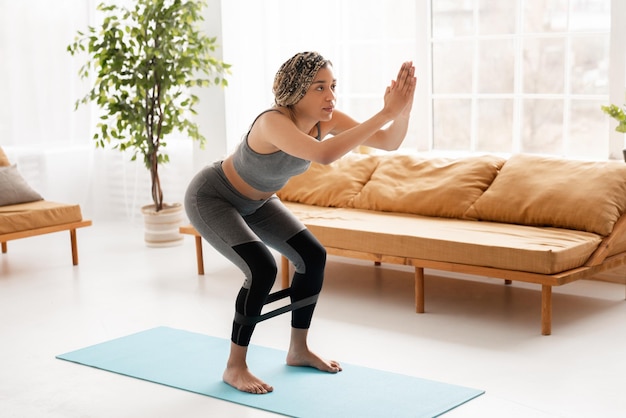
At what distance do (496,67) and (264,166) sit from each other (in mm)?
2785

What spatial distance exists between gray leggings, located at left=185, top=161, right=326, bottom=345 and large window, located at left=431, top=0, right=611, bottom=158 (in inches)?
98.5

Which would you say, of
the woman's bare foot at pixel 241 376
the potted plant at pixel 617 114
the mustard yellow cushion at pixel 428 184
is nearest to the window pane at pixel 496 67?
the mustard yellow cushion at pixel 428 184

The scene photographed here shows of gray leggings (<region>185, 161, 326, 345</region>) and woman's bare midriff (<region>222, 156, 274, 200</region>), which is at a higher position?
woman's bare midriff (<region>222, 156, 274, 200</region>)

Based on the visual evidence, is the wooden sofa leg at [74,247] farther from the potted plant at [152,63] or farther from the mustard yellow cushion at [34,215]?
the potted plant at [152,63]

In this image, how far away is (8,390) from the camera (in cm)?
356

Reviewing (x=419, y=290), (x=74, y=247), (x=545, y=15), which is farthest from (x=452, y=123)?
(x=74, y=247)

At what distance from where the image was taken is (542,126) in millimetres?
5566

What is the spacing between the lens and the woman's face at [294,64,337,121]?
3.32m

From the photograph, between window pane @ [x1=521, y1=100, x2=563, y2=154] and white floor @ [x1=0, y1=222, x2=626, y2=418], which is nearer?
white floor @ [x1=0, y1=222, x2=626, y2=418]

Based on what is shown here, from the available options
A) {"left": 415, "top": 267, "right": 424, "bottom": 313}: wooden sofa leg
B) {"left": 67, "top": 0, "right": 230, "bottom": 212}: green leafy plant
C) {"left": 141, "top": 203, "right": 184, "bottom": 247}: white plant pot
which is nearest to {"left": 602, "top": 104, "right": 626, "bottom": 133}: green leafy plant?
{"left": 415, "top": 267, "right": 424, "bottom": 313}: wooden sofa leg

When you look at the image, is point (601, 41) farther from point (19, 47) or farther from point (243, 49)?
point (19, 47)

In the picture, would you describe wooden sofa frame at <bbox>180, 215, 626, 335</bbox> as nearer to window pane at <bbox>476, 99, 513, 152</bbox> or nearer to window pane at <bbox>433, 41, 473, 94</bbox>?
window pane at <bbox>476, 99, 513, 152</bbox>

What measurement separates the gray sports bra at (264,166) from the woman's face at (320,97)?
12 centimetres

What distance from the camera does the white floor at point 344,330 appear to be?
3.36m
